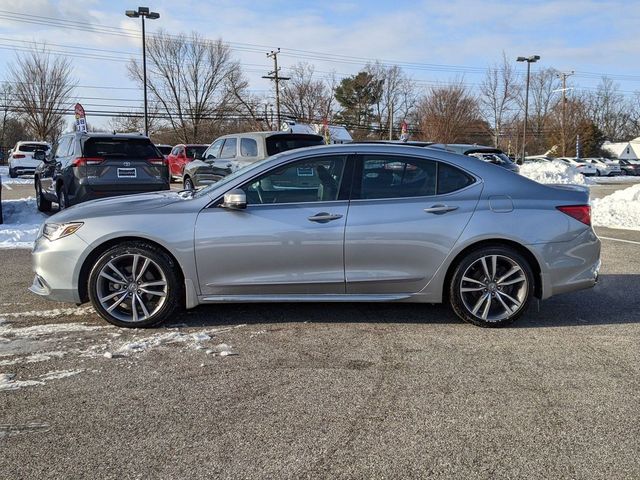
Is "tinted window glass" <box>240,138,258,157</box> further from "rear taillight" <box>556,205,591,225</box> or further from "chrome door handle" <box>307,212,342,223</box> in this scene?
"rear taillight" <box>556,205,591,225</box>

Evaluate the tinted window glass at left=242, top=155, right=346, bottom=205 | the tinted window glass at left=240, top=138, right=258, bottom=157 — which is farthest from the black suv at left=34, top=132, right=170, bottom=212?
the tinted window glass at left=242, top=155, right=346, bottom=205

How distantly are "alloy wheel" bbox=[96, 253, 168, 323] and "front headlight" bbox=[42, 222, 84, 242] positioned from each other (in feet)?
1.38

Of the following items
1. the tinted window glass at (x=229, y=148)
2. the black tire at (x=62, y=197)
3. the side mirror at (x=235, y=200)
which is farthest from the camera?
the tinted window glass at (x=229, y=148)

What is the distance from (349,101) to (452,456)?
66.4 m

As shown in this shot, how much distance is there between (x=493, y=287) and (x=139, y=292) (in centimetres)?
306

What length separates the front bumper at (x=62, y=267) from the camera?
4812 millimetres

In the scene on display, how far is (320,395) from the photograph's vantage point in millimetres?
3588

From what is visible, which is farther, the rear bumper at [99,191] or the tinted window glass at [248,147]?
the tinted window glass at [248,147]

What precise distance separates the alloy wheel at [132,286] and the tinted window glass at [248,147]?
7.05 meters

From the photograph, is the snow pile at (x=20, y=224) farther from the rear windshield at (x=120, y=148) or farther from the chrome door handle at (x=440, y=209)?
the chrome door handle at (x=440, y=209)

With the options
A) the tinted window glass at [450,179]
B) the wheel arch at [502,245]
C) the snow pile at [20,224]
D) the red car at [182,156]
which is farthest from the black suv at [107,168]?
the red car at [182,156]

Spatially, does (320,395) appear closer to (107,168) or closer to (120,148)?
(107,168)

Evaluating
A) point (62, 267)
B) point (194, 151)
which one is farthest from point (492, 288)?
point (194, 151)

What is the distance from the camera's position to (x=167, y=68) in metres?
52.1
